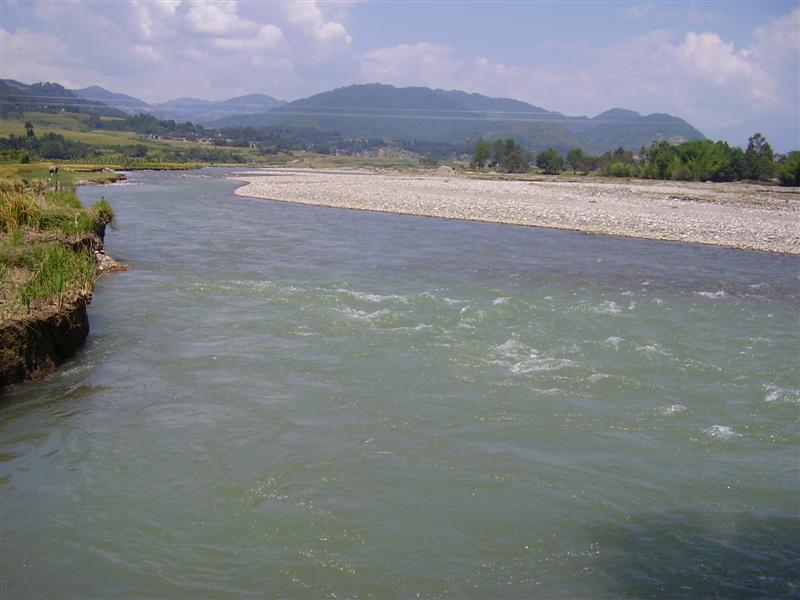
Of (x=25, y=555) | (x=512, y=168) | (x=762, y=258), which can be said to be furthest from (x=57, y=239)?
(x=512, y=168)

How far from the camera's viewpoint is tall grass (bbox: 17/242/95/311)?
10.5 metres

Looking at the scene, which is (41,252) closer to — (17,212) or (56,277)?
(56,277)

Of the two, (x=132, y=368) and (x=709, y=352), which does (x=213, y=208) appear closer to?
(x=132, y=368)

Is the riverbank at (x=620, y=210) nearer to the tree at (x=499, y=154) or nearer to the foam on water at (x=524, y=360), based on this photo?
the foam on water at (x=524, y=360)

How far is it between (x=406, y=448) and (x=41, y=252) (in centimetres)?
872

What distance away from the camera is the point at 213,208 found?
39.2 m

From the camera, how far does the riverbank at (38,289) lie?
9961mm

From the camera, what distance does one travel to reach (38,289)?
1062 cm

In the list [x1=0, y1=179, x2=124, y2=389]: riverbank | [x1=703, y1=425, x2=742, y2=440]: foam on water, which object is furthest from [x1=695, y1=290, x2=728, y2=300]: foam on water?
[x1=0, y1=179, x2=124, y2=389]: riverbank

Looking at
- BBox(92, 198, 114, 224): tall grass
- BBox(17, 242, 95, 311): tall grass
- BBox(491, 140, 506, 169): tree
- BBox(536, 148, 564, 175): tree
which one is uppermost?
BBox(491, 140, 506, 169): tree

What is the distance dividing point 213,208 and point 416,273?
22.8m

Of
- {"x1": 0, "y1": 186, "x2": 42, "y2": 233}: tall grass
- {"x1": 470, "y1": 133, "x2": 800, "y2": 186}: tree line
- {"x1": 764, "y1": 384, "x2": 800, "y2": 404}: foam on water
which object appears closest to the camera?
{"x1": 764, "y1": 384, "x2": 800, "y2": 404}: foam on water

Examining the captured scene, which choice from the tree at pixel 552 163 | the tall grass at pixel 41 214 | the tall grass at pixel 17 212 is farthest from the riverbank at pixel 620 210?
the tree at pixel 552 163

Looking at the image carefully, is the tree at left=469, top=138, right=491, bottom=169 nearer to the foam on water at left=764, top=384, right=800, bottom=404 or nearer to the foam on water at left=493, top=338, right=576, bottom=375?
the foam on water at left=493, top=338, right=576, bottom=375
